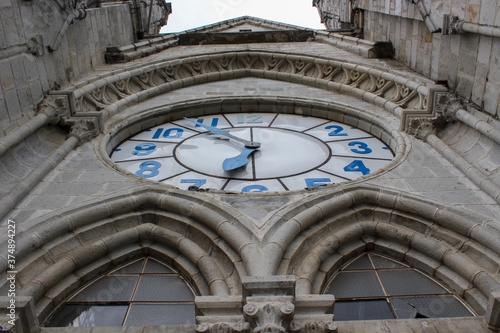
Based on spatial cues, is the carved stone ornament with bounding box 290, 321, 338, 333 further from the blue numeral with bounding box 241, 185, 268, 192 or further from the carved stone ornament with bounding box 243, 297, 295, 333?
the blue numeral with bounding box 241, 185, 268, 192

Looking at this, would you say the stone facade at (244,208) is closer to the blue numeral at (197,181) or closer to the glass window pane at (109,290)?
the glass window pane at (109,290)

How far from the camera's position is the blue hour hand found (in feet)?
24.2

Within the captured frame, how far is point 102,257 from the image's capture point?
561 cm

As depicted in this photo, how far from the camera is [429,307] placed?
197 inches

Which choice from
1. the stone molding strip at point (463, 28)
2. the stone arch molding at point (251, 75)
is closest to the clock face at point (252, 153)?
the stone arch molding at point (251, 75)

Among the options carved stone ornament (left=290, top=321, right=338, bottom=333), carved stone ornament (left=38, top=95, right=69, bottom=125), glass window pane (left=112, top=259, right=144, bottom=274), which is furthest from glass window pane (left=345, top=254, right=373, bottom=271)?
carved stone ornament (left=38, top=95, right=69, bottom=125)

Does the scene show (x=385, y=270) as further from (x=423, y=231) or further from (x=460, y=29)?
(x=460, y=29)

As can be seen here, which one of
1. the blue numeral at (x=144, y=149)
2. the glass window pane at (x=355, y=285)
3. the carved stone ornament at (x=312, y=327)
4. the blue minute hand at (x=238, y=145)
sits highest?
the carved stone ornament at (x=312, y=327)

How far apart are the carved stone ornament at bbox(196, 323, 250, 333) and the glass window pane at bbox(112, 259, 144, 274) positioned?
1925mm

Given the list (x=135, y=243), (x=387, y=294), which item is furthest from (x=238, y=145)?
(x=387, y=294)

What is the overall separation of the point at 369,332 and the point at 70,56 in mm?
7608

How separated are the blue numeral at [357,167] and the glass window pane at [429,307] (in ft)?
8.33

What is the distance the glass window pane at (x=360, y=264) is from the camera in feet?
18.2

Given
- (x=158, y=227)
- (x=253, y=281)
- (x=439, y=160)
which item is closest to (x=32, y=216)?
(x=158, y=227)
